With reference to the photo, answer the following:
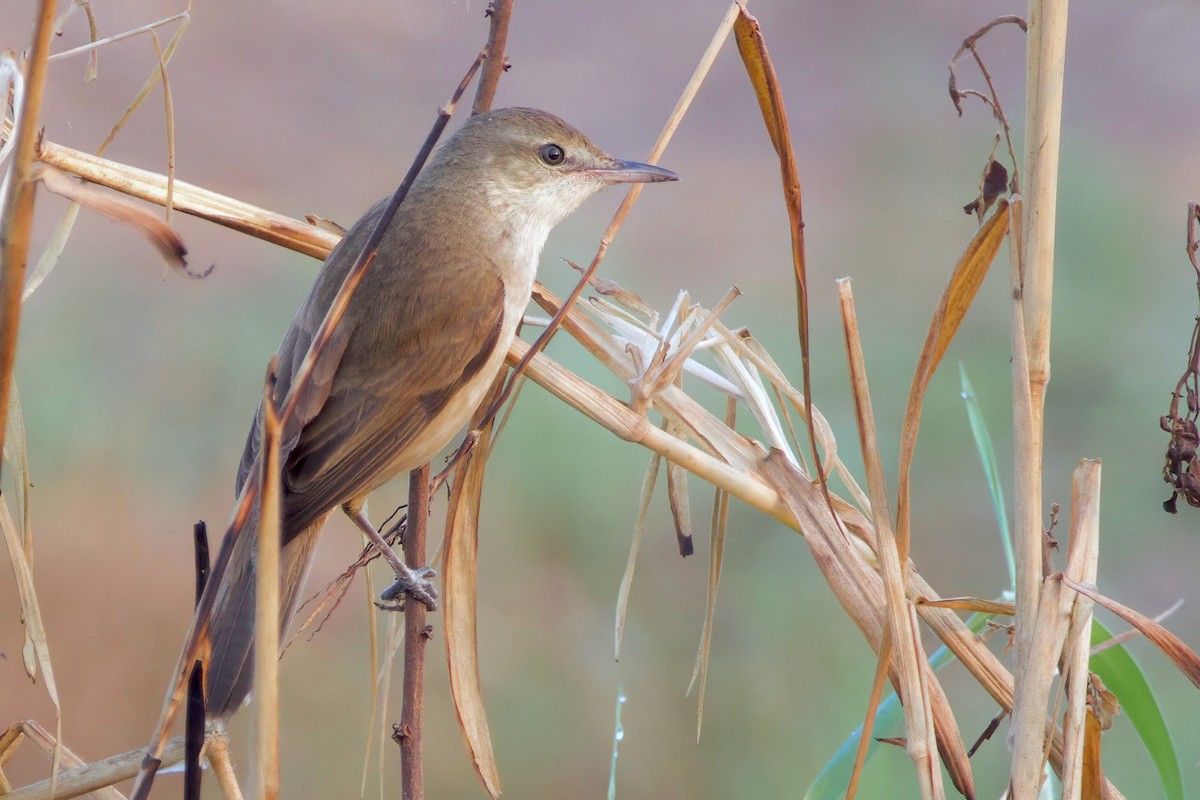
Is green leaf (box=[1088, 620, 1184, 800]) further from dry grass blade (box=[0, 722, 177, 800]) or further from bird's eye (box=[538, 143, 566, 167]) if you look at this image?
bird's eye (box=[538, 143, 566, 167])

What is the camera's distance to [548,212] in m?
2.09

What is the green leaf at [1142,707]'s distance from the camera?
117 cm

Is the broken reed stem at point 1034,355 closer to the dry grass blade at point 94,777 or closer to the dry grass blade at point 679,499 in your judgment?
the dry grass blade at point 679,499

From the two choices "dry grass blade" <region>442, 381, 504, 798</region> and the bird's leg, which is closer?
"dry grass blade" <region>442, 381, 504, 798</region>

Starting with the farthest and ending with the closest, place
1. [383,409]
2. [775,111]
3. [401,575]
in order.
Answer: [383,409]
[401,575]
[775,111]

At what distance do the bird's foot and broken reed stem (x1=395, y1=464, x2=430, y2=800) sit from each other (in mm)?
36

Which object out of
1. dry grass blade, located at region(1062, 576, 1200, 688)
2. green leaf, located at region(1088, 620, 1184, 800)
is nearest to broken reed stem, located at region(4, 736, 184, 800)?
dry grass blade, located at region(1062, 576, 1200, 688)

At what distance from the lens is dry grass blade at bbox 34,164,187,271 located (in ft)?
2.19

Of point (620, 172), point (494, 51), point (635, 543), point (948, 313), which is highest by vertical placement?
point (620, 172)

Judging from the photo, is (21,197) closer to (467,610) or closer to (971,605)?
(467,610)

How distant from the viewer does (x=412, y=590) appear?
4.91 feet

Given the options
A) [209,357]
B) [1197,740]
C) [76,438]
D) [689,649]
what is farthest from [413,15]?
[1197,740]

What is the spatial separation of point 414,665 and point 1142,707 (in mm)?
809

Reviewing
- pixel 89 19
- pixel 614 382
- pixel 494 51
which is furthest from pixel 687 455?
A: pixel 614 382
